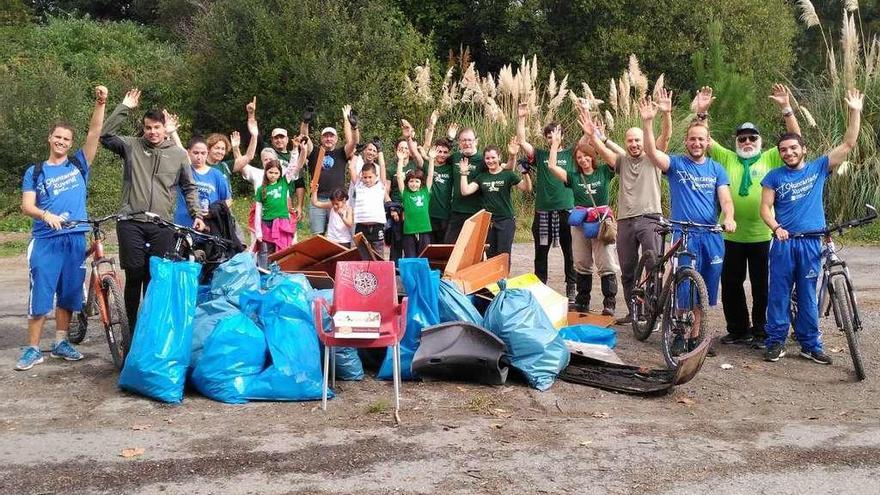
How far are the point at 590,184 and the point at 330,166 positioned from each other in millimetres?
2802

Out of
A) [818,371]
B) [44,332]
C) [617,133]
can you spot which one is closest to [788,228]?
[818,371]

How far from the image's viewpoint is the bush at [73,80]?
17.3 meters

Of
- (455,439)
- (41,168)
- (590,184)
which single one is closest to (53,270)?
(41,168)

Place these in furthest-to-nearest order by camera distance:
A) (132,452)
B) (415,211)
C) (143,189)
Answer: (415,211) < (143,189) < (132,452)

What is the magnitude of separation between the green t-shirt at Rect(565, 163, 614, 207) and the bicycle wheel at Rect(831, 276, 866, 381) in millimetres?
2689

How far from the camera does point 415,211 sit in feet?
31.5

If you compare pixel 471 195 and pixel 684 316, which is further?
pixel 471 195

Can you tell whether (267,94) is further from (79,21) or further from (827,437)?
(827,437)

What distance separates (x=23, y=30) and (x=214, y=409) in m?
25.0

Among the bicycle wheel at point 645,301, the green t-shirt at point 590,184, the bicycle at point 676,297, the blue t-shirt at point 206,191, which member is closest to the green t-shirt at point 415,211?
the green t-shirt at point 590,184

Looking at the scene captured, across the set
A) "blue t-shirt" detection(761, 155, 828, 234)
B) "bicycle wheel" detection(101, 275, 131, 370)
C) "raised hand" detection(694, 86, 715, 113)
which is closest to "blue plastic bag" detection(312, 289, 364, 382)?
"bicycle wheel" detection(101, 275, 131, 370)

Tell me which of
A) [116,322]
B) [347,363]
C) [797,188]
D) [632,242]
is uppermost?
[797,188]

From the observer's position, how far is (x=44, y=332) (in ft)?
26.6

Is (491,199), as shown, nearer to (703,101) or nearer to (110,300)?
(703,101)
